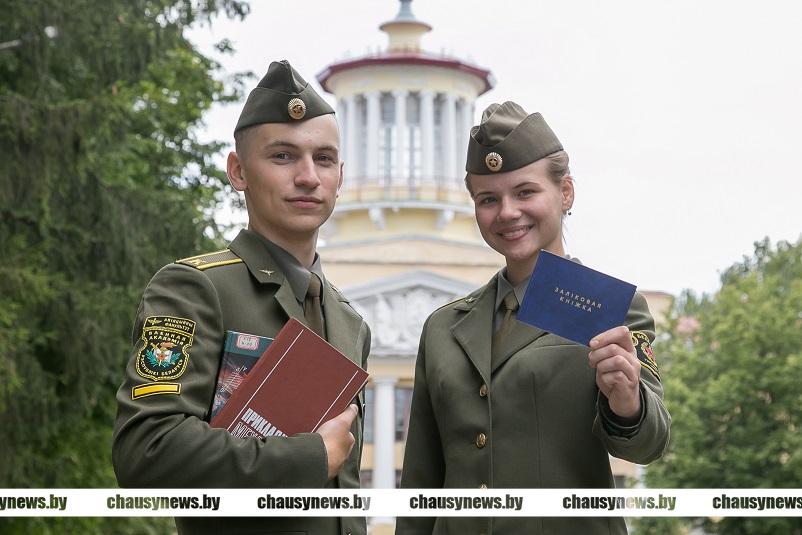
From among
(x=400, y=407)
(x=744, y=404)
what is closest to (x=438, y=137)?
(x=400, y=407)

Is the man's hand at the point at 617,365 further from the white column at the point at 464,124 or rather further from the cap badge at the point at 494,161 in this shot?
the white column at the point at 464,124

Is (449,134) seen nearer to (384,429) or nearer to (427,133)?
(427,133)

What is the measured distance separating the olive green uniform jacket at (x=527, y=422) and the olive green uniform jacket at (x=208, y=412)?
0.93 ft

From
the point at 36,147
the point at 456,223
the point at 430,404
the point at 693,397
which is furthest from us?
the point at 456,223

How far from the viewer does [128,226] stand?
52.6 ft

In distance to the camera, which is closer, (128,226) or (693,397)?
A: (128,226)

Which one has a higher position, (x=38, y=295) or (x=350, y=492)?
(x=38, y=295)

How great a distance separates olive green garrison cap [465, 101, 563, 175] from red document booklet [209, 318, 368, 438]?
0.83 meters

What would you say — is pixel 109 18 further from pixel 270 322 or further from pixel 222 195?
pixel 270 322

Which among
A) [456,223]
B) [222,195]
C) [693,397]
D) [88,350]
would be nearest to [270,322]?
[88,350]

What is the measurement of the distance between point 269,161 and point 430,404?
889mm

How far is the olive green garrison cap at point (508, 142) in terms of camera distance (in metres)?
4.14

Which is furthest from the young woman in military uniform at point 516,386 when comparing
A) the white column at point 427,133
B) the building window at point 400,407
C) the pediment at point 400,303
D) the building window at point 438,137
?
the building window at point 438,137

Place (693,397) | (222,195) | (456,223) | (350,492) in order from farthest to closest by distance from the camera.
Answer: (456,223)
(693,397)
(222,195)
(350,492)
